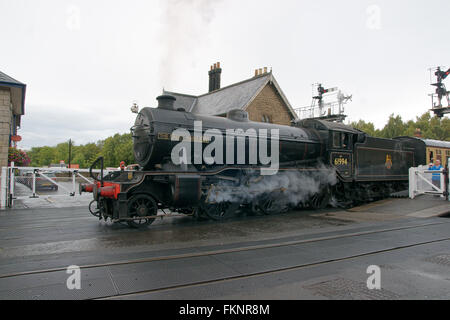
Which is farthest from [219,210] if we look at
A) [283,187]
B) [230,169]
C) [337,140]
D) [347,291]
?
[337,140]

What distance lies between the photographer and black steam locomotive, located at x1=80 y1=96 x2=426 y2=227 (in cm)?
859

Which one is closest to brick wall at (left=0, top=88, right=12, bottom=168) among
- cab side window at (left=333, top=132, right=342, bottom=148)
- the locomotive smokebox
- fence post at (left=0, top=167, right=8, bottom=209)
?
fence post at (left=0, top=167, right=8, bottom=209)

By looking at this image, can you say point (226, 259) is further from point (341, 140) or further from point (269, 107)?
point (269, 107)

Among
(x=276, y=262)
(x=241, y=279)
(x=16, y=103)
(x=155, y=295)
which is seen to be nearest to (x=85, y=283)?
(x=155, y=295)

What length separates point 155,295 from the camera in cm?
379

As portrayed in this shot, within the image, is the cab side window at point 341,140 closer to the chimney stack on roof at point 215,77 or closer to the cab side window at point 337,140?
the cab side window at point 337,140

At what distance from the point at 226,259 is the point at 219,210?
15.1ft

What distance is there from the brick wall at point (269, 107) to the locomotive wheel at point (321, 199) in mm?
12278

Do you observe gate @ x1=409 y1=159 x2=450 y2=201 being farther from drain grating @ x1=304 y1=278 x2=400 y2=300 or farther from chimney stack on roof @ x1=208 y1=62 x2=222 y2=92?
chimney stack on roof @ x1=208 y1=62 x2=222 y2=92

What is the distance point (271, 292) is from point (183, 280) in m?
1.22

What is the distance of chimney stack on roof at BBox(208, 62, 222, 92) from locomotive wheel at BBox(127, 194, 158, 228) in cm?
2529

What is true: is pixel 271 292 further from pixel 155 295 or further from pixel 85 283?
pixel 85 283

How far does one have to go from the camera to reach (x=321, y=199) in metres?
12.9

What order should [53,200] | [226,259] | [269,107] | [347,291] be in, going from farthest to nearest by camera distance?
[269,107], [53,200], [226,259], [347,291]
